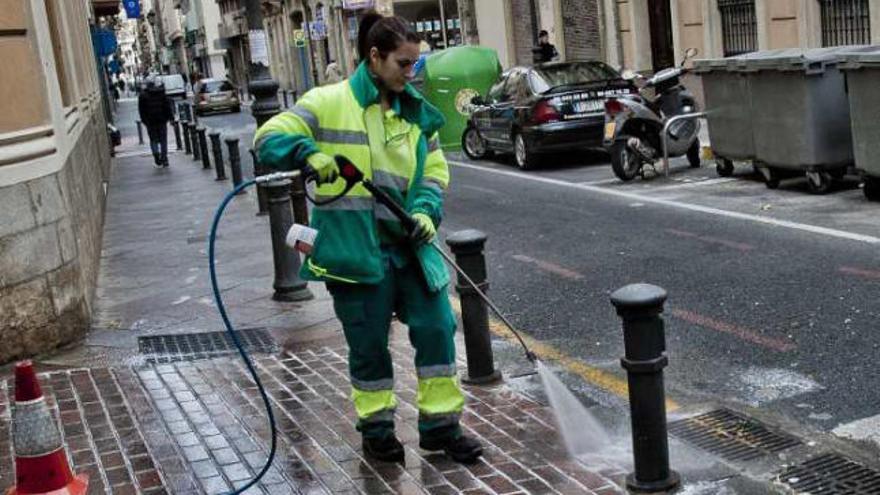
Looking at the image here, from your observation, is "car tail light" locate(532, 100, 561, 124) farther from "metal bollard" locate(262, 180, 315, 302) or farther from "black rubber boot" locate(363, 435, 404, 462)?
"black rubber boot" locate(363, 435, 404, 462)

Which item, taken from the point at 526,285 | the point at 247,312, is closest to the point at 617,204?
the point at 526,285

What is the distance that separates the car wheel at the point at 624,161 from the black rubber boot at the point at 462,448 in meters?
10.1

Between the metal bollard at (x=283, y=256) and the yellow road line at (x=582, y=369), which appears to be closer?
the yellow road line at (x=582, y=369)

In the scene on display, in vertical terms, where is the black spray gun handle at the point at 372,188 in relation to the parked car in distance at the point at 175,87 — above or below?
above

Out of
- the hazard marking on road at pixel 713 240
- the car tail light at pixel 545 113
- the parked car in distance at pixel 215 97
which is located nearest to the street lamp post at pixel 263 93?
the hazard marking on road at pixel 713 240

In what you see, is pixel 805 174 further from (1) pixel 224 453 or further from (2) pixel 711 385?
(1) pixel 224 453

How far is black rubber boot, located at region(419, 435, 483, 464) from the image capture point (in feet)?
17.0

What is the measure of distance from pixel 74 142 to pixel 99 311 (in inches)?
92.7

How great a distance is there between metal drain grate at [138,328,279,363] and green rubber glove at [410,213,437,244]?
2.81 meters

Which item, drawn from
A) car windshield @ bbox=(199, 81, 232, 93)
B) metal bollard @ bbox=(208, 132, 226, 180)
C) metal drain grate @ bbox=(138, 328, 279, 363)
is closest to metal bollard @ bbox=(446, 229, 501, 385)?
metal drain grate @ bbox=(138, 328, 279, 363)

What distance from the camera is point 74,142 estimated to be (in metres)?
11.0

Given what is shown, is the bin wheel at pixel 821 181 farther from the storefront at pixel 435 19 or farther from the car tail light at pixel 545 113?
the storefront at pixel 435 19

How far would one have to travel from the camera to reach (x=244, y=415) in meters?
6.12

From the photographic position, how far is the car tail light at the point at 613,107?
15.2 m
